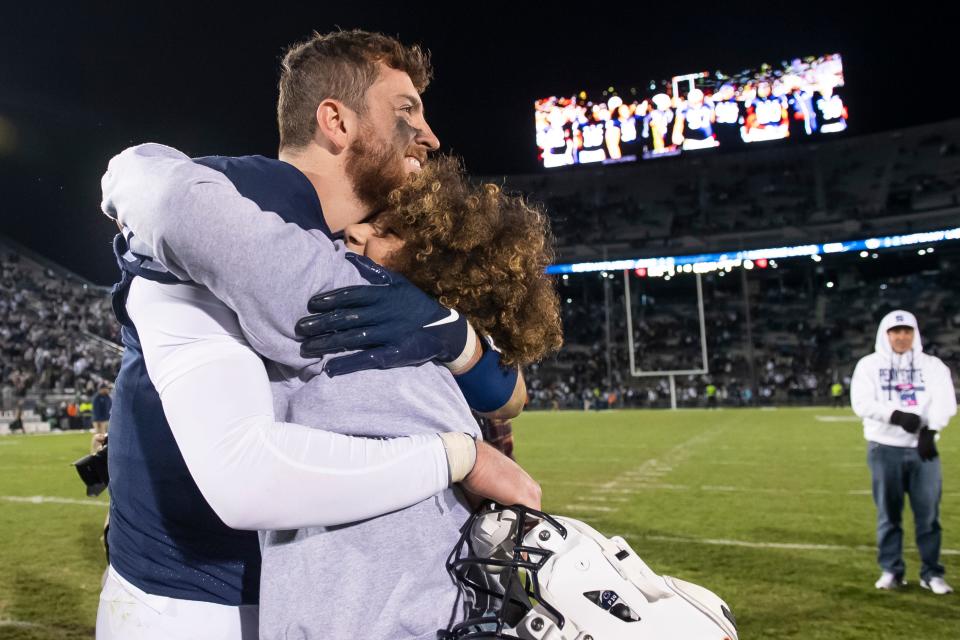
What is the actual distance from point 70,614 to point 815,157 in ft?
148

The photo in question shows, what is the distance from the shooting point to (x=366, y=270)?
46.1 inches

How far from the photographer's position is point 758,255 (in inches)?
1510

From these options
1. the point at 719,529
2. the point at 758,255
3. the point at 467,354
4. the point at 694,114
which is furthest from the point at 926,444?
the point at 694,114

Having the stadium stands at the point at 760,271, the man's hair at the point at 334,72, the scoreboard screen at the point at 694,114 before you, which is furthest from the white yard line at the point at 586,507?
the scoreboard screen at the point at 694,114

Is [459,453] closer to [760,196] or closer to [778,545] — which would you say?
[778,545]

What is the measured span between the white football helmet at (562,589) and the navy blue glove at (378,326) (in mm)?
282

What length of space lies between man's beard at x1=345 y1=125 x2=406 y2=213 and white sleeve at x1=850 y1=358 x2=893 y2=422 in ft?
18.0

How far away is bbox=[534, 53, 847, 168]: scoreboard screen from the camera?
37094 millimetres

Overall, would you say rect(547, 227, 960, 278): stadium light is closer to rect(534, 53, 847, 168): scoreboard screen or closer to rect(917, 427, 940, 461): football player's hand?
rect(534, 53, 847, 168): scoreboard screen

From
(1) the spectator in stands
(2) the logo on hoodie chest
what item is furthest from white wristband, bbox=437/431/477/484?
(1) the spectator in stands

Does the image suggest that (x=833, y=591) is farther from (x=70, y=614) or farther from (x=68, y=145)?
(x=68, y=145)

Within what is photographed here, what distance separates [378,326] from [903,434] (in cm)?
585

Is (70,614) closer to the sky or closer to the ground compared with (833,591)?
closer to the sky

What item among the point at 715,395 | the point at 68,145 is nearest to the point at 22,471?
the point at 68,145
